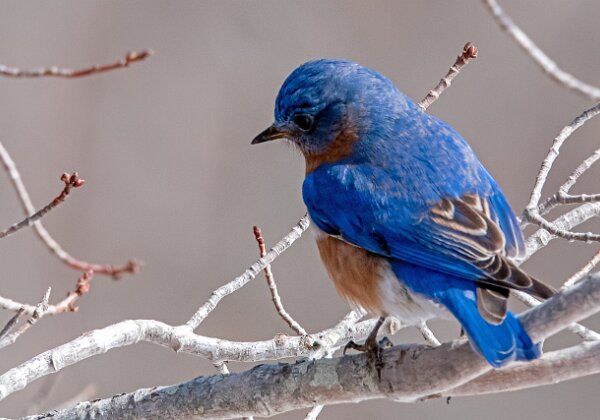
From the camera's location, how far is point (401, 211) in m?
3.00

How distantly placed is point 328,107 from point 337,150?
17 cm

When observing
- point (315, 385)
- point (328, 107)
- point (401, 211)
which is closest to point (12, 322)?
point (315, 385)

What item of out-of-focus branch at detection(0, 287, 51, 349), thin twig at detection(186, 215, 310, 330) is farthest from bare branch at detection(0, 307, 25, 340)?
thin twig at detection(186, 215, 310, 330)

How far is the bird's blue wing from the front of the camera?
2738mm

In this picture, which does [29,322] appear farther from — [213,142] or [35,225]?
[213,142]

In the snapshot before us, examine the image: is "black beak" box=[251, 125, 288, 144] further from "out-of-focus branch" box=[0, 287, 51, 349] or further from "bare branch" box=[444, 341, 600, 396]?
"bare branch" box=[444, 341, 600, 396]

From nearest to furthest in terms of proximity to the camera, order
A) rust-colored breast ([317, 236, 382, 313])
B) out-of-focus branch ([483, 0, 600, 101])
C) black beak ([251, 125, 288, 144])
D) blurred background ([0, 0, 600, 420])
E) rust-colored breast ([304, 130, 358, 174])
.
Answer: out-of-focus branch ([483, 0, 600, 101])
rust-colored breast ([317, 236, 382, 313])
rust-colored breast ([304, 130, 358, 174])
black beak ([251, 125, 288, 144])
blurred background ([0, 0, 600, 420])

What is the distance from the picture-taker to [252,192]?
17.7ft

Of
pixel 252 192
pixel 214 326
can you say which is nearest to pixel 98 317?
pixel 214 326

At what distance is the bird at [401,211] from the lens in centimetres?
262

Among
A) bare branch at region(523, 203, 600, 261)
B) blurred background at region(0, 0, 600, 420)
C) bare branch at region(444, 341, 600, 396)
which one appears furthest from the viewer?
blurred background at region(0, 0, 600, 420)

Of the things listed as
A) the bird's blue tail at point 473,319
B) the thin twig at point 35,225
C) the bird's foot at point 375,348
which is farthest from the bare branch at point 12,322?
the bird's blue tail at point 473,319

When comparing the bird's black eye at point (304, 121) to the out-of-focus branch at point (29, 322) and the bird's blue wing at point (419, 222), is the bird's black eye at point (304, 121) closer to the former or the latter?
the bird's blue wing at point (419, 222)

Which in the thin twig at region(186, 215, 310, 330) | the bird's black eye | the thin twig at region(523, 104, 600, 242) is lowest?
the thin twig at region(186, 215, 310, 330)
